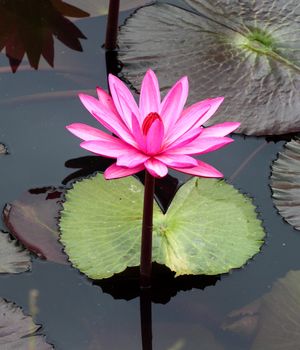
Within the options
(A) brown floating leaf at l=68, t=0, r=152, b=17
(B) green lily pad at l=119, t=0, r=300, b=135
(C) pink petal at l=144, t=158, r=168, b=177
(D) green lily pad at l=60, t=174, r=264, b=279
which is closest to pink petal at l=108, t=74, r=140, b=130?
(C) pink petal at l=144, t=158, r=168, b=177

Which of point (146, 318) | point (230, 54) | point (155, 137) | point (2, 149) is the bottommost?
point (146, 318)

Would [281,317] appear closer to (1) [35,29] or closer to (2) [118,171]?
(2) [118,171]

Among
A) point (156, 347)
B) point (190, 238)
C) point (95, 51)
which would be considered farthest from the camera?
point (95, 51)

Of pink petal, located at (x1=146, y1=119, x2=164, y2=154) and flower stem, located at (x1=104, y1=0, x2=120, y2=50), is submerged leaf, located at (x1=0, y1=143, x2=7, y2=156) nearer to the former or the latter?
flower stem, located at (x1=104, y1=0, x2=120, y2=50)

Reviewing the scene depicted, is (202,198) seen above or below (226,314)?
above

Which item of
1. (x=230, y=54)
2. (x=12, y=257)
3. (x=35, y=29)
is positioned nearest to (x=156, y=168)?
(x=12, y=257)

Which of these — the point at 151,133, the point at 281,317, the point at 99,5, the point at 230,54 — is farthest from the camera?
the point at 99,5

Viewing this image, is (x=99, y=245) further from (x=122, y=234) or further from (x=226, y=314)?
(x=226, y=314)

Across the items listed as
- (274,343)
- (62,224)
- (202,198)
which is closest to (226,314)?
(274,343)
